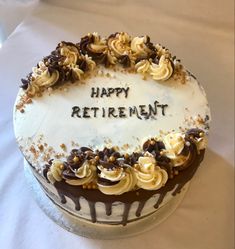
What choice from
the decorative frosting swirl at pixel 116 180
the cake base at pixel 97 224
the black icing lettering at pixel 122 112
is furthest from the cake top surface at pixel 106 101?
the cake base at pixel 97 224

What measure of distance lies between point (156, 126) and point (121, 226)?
34 centimetres

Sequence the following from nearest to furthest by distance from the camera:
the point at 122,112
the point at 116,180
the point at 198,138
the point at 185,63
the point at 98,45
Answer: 1. the point at 116,180
2. the point at 198,138
3. the point at 122,112
4. the point at 98,45
5. the point at 185,63

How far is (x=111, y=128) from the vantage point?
1.36m

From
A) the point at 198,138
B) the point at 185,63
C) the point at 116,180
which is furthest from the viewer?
the point at 185,63

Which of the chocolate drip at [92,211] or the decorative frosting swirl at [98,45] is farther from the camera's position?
the decorative frosting swirl at [98,45]

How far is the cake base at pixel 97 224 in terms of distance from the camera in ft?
4.73

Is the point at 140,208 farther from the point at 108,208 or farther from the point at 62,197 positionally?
the point at 62,197

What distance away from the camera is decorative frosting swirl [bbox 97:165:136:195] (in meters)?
1.20

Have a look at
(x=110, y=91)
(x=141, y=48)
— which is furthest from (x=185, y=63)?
(x=110, y=91)

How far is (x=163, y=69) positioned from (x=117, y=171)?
0.42 metres

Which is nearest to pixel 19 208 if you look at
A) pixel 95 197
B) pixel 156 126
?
pixel 95 197

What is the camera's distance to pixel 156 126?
53.8 inches

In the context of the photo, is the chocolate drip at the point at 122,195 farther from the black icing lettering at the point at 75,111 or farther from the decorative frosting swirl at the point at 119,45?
the decorative frosting swirl at the point at 119,45

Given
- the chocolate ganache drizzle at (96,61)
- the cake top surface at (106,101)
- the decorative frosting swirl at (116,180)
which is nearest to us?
the decorative frosting swirl at (116,180)
